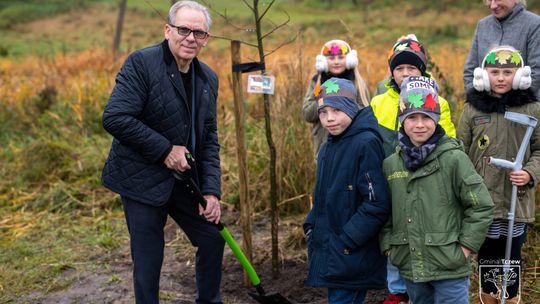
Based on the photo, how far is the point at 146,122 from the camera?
147 inches

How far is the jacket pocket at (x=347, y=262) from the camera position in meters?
3.45

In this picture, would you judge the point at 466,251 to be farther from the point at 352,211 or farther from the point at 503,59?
the point at 503,59

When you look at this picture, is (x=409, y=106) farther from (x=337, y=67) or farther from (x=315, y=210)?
(x=337, y=67)

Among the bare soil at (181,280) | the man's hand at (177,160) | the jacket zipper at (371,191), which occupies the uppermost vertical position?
the man's hand at (177,160)

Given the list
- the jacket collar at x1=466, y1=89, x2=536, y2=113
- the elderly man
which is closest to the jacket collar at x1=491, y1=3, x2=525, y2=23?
the elderly man

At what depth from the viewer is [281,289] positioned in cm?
489

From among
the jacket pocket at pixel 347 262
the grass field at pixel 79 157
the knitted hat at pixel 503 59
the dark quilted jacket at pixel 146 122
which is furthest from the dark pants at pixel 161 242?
the knitted hat at pixel 503 59

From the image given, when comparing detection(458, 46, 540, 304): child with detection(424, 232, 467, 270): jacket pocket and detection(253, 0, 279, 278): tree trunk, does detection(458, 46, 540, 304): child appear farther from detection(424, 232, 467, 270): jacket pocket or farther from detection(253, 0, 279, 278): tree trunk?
detection(253, 0, 279, 278): tree trunk

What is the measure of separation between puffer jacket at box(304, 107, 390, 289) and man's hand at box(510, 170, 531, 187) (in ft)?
2.55

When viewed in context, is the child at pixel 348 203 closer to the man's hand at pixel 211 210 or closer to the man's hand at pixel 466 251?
the man's hand at pixel 466 251

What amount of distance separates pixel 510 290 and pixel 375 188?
1.27m

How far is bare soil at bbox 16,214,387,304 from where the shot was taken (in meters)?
4.77

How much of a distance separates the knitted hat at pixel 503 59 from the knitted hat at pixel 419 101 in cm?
65

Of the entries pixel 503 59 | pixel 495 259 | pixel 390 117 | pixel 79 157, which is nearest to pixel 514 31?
pixel 503 59
